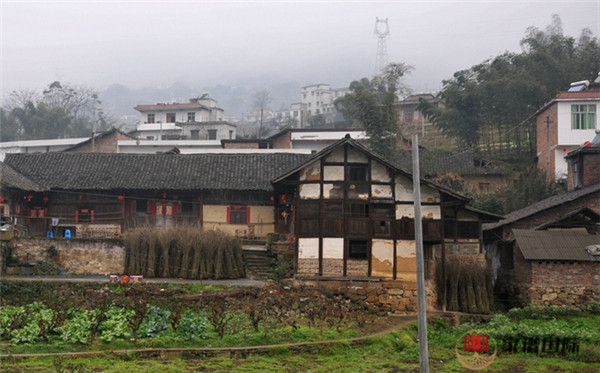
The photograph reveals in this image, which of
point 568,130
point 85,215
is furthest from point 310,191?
point 568,130

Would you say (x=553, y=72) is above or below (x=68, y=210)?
above

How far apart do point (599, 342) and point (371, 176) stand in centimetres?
1103

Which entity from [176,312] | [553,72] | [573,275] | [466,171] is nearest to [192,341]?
[176,312]

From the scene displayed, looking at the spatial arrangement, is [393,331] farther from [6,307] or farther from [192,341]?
[6,307]

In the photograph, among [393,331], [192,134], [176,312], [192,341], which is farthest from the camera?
[192,134]

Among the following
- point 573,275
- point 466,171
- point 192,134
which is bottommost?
point 573,275

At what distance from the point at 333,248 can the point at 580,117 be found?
76.4 feet

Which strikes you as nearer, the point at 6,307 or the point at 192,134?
the point at 6,307

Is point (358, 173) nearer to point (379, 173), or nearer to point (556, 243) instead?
point (379, 173)

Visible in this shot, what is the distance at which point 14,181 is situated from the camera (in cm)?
3519

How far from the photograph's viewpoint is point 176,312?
23.2 metres

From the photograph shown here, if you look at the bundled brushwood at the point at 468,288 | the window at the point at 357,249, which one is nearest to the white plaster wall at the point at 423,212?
the window at the point at 357,249

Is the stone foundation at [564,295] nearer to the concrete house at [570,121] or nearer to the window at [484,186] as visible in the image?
the concrete house at [570,121]

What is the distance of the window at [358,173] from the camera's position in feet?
95.9
